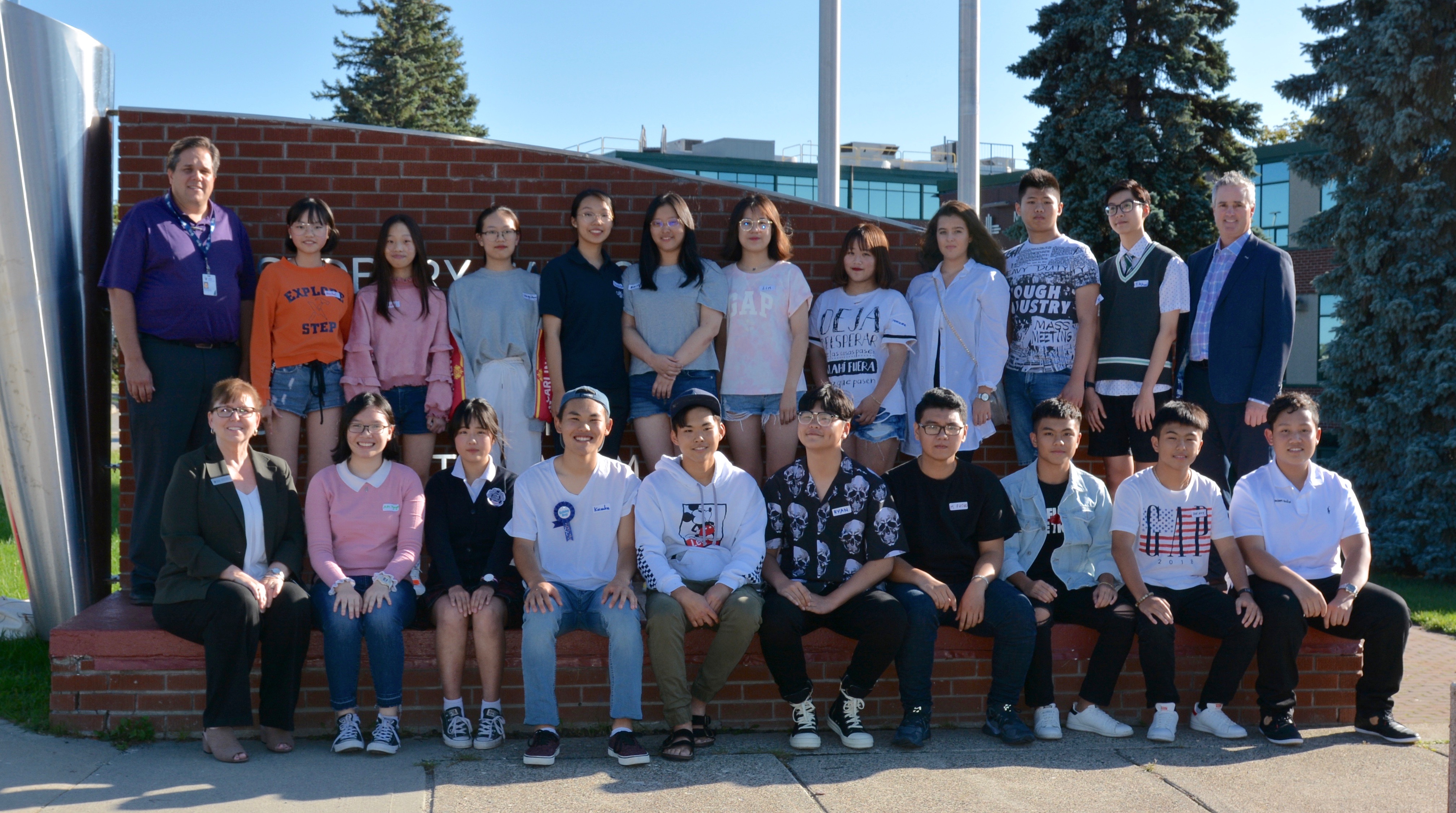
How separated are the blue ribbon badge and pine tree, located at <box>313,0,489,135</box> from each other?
A: 99.3ft

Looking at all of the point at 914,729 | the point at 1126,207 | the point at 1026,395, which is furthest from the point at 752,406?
the point at 1126,207

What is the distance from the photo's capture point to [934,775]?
13.3 ft

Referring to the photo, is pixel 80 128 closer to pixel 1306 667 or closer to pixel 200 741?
pixel 200 741

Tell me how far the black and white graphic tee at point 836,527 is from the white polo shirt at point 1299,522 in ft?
5.23

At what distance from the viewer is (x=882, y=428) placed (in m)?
5.55

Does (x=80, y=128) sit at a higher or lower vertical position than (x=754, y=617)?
higher

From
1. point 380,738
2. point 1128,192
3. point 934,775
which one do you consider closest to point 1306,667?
point 934,775

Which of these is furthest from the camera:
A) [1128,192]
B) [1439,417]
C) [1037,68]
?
[1037,68]

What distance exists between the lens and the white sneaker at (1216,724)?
15.0 feet

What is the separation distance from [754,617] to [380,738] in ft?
4.83

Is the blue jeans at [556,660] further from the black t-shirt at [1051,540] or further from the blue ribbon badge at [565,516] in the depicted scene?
the black t-shirt at [1051,540]

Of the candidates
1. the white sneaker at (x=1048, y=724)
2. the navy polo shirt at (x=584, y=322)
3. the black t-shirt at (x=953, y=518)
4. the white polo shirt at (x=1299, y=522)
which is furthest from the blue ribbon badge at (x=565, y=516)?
the white polo shirt at (x=1299, y=522)

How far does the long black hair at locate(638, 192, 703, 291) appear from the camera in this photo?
5453 mm

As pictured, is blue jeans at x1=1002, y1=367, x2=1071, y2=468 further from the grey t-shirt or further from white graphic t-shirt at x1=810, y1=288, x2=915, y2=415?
the grey t-shirt
